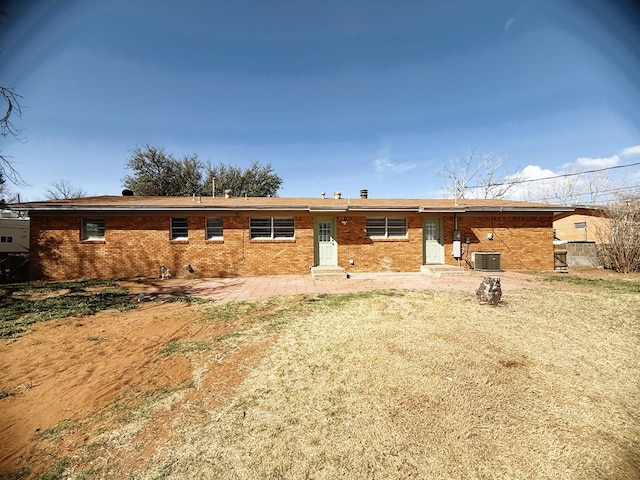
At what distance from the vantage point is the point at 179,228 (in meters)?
11.6

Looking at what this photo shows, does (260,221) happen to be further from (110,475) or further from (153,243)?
(110,475)

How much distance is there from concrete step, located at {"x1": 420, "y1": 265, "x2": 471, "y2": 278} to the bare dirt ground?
30.2ft

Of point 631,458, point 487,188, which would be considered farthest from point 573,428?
point 487,188

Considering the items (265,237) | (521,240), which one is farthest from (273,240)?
(521,240)

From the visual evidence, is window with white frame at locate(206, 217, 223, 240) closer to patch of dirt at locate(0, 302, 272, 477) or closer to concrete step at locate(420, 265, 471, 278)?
patch of dirt at locate(0, 302, 272, 477)

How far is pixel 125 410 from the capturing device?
3.01m

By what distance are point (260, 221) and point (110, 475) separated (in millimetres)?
10251

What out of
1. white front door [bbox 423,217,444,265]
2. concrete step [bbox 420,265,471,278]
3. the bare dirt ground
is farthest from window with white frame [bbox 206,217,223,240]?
white front door [bbox 423,217,444,265]

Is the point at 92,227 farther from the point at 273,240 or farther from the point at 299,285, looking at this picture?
the point at 299,285

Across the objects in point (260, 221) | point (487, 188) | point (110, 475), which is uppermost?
point (487, 188)

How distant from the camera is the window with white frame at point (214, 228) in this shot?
38.7 feet

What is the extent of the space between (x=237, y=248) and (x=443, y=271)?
9217mm

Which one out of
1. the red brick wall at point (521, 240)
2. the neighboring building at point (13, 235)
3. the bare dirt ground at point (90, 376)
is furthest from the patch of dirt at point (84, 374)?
the neighboring building at point (13, 235)

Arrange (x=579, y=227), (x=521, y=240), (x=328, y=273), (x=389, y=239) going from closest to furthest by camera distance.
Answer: (x=328, y=273)
(x=389, y=239)
(x=521, y=240)
(x=579, y=227)
